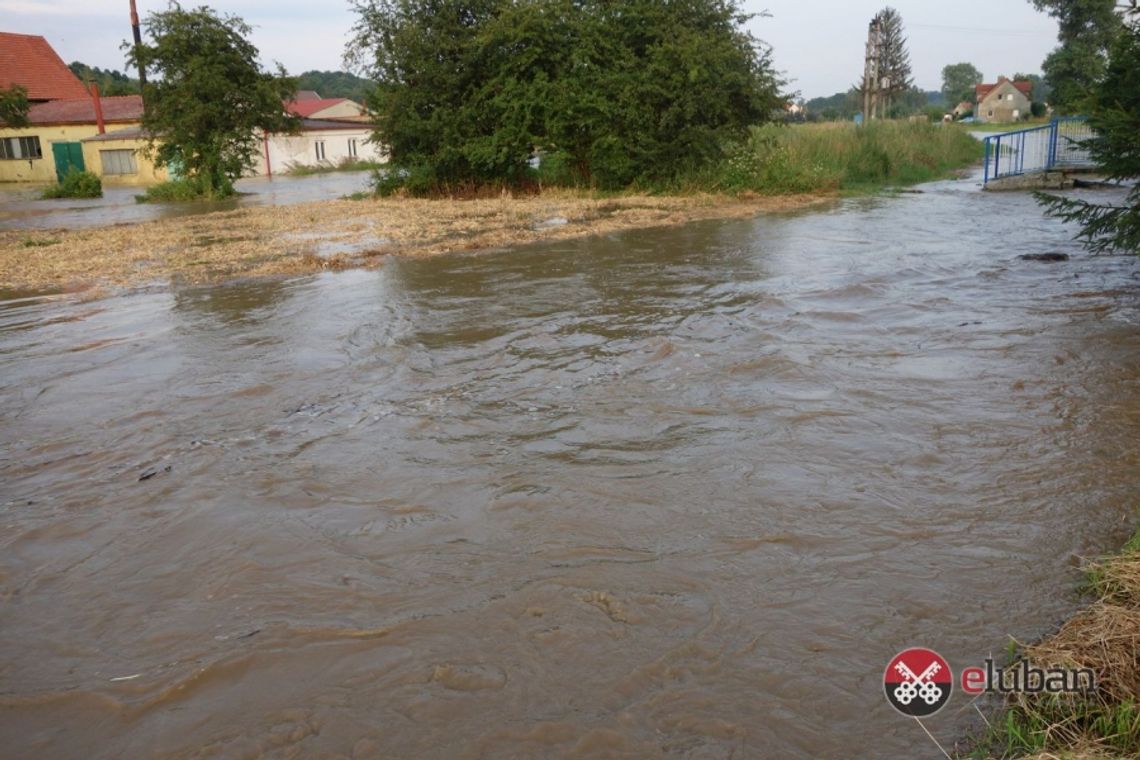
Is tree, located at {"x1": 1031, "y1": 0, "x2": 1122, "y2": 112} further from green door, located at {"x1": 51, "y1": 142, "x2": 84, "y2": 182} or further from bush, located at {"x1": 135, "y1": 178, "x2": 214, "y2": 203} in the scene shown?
green door, located at {"x1": 51, "y1": 142, "x2": 84, "y2": 182}

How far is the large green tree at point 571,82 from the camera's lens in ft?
71.2

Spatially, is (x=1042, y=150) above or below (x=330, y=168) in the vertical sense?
below

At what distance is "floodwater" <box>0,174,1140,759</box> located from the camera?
316 centimetres

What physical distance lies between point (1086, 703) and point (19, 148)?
1995 inches

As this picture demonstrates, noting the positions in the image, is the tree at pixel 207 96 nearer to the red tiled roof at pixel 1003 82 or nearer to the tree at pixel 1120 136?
the tree at pixel 1120 136

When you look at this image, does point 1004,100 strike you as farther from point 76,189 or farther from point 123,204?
point 123,204

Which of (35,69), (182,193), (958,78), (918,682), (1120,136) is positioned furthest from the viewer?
(958,78)

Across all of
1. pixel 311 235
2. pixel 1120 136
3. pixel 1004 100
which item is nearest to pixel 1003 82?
pixel 1004 100

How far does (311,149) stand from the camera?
50.2 metres

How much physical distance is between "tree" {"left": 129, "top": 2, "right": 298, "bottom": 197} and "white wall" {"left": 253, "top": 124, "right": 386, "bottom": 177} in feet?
59.5

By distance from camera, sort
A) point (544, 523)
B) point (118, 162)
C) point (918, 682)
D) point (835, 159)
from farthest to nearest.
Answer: point (118, 162) < point (835, 159) < point (544, 523) < point (918, 682)

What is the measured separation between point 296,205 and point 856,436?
21.8 m

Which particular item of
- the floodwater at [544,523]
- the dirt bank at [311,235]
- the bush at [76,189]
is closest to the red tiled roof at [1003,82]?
the dirt bank at [311,235]

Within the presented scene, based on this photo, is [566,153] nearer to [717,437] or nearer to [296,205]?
[296,205]
